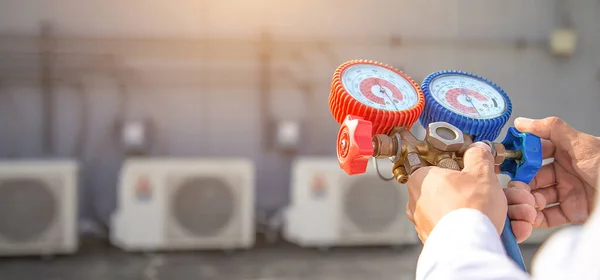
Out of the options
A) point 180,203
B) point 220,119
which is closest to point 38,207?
point 180,203

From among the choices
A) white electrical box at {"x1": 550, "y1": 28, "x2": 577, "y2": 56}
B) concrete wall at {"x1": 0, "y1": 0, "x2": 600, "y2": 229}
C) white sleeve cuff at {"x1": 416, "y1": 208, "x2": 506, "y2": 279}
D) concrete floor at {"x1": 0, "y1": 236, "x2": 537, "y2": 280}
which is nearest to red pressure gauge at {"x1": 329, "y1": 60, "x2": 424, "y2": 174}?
white sleeve cuff at {"x1": 416, "y1": 208, "x2": 506, "y2": 279}

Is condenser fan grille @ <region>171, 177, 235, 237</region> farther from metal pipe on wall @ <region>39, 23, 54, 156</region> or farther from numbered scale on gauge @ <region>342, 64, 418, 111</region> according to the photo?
numbered scale on gauge @ <region>342, 64, 418, 111</region>

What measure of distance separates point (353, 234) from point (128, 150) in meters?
1.49

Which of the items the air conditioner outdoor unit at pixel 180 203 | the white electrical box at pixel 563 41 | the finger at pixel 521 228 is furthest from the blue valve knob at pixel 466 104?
the white electrical box at pixel 563 41

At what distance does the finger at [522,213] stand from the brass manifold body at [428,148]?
0.06 m

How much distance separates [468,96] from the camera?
0.70 metres

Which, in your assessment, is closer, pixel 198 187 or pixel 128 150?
pixel 198 187

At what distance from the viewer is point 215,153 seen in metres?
3.78

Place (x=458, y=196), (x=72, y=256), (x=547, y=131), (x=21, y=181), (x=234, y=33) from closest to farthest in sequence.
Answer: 1. (x=458, y=196)
2. (x=547, y=131)
3. (x=21, y=181)
4. (x=72, y=256)
5. (x=234, y=33)

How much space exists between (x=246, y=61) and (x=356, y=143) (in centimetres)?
321

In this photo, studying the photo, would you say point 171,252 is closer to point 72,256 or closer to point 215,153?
point 72,256

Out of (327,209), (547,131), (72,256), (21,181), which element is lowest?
(72,256)

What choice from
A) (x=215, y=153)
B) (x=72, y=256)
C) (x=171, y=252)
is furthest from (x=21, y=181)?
(x=215, y=153)

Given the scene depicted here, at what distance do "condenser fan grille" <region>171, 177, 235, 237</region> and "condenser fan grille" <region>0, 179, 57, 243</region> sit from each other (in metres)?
0.66
